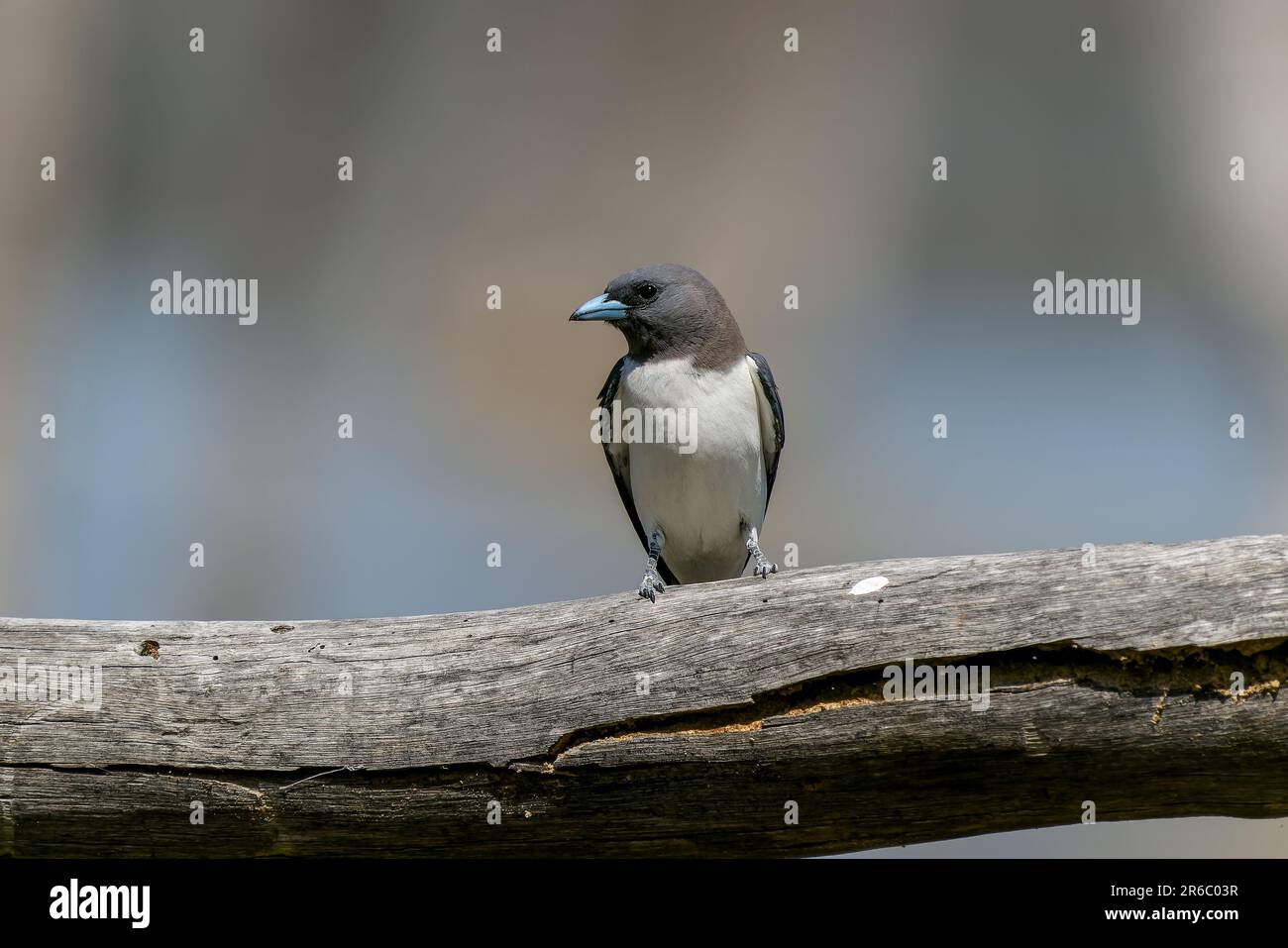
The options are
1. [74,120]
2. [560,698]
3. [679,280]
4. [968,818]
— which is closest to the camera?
[968,818]

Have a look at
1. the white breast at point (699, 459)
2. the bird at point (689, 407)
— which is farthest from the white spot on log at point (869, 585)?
the white breast at point (699, 459)

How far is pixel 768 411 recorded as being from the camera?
4082mm

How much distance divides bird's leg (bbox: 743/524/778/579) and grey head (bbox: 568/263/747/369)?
2.05ft

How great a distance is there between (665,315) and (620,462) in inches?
27.9

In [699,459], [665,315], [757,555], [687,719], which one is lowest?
[687,719]

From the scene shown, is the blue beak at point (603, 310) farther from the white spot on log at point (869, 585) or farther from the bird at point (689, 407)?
the white spot on log at point (869, 585)

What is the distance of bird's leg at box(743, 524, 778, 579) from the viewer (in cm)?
348

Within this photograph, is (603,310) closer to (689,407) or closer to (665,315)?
(665,315)

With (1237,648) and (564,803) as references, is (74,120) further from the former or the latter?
(1237,648)

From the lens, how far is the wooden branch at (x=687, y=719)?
89.2 inches

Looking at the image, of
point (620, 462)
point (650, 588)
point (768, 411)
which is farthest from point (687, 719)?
point (620, 462)

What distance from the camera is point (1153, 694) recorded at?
88.5 inches
